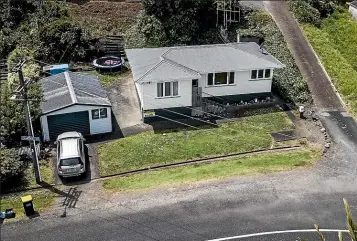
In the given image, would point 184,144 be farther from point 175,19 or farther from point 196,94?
point 175,19

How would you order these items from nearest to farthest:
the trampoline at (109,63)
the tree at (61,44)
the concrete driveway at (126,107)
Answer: the concrete driveway at (126,107), the trampoline at (109,63), the tree at (61,44)

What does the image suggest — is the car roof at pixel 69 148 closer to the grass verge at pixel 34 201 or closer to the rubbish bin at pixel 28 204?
the grass verge at pixel 34 201

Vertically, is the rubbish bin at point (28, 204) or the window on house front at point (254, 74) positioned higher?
the window on house front at point (254, 74)

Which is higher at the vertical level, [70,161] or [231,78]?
[231,78]

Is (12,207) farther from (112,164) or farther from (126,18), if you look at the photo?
(126,18)

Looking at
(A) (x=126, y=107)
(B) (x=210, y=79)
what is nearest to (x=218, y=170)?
(B) (x=210, y=79)

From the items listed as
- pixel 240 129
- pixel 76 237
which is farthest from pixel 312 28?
pixel 76 237

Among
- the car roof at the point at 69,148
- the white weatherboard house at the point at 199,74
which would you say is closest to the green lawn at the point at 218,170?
the car roof at the point at 69,148

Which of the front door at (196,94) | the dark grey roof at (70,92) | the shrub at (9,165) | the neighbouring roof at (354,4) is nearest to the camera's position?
the shrub at (9,165)
